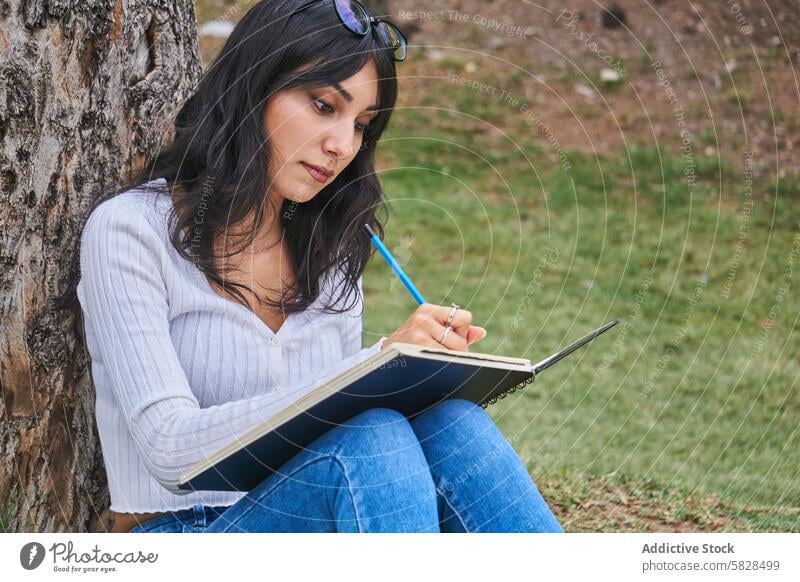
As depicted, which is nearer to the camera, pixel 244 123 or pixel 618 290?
pixel 244 123

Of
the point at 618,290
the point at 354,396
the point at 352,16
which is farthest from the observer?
the point at 618,290

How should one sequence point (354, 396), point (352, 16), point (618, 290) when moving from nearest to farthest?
1. point (354, 396)
2. point (352, 16)
3. point (618, 290)

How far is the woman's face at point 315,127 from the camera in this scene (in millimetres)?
1545

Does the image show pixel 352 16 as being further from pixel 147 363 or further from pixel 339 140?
pixel 147 363

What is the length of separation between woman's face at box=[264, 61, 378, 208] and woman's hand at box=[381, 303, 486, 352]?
0.32m

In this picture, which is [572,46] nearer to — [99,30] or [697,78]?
[697,78]

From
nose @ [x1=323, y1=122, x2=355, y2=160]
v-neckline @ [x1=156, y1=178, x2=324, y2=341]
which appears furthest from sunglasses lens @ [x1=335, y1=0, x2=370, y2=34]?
v-neckline @ [x1=156, y1=178, x2=324, y2=341]

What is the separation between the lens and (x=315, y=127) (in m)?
1.56

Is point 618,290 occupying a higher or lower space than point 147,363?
lower

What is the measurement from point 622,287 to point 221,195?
2.17 m

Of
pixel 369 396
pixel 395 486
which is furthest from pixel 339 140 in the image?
pixel 395 486

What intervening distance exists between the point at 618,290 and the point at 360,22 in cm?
207

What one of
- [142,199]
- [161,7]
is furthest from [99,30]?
[142,199]

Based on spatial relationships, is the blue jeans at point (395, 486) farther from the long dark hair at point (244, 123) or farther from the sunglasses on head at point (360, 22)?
the sunglasses on head at point (360, 22)
